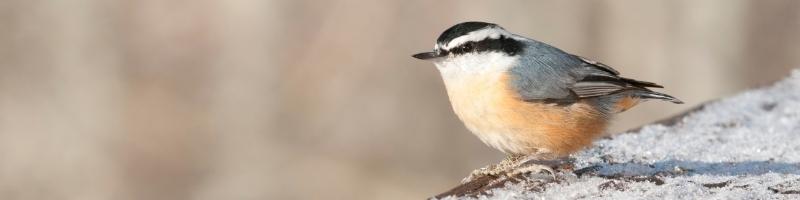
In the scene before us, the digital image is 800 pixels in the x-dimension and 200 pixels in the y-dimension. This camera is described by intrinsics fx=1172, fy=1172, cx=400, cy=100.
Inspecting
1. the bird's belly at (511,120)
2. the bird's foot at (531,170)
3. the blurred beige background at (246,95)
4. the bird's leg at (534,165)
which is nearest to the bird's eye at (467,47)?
the bird's belly at (511,120)

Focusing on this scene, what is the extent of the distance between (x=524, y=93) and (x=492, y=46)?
0.92 ft

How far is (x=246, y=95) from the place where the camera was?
26.9 ft

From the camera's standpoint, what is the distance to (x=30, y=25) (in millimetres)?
7695

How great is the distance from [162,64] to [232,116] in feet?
1.96

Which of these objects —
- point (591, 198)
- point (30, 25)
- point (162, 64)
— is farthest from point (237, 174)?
point (591, 198)

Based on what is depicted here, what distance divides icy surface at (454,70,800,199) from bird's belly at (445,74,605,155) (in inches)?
4.7

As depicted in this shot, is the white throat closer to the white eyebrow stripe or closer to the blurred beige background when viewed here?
the white eyebrow stripe

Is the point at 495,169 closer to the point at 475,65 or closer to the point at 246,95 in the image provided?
the point at 475,65

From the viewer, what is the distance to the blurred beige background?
7859 mm

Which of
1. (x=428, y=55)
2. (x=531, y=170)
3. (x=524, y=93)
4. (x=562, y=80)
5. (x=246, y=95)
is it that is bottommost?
(x=531, y=170)

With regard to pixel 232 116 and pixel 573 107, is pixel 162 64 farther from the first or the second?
pixel 573 107

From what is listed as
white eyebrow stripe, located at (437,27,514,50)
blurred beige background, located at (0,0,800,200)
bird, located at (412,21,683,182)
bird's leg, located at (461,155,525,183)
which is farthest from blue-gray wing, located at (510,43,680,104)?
blurred beige background, located at (0,0,800,200)

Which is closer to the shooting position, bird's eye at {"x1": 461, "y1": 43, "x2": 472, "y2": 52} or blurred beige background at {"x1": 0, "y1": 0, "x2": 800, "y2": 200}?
bird's eye at {"x1": 461, "y1": 43, "x2": 472, "y2": 52}

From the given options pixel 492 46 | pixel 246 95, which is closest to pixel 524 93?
pixel 492 46
